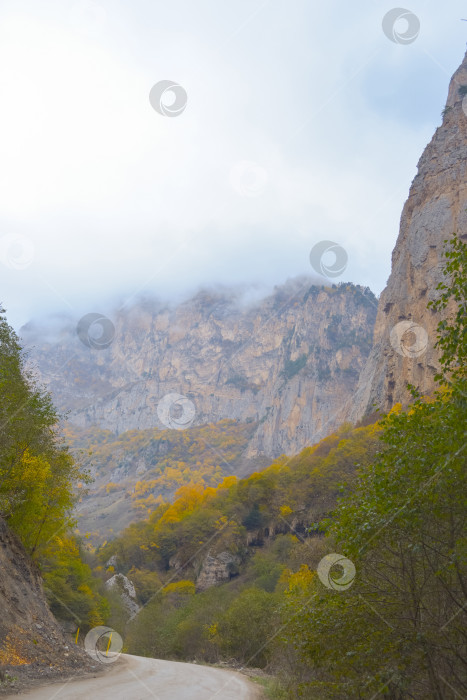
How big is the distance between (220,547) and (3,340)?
5152 cm

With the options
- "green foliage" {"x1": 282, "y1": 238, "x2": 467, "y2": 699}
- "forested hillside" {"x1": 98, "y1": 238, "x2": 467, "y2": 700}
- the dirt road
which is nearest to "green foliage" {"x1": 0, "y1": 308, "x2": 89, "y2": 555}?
the dirt road

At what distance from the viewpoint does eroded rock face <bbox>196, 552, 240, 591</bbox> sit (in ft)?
194

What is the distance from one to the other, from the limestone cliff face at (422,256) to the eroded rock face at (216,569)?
99.3 feet

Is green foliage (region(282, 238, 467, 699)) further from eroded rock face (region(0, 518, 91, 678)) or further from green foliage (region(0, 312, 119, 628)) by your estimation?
green foliage (region(0, 312, 119, 628))

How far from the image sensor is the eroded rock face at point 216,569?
2323 inches

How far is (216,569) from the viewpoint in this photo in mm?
60094

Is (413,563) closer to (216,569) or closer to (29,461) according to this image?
(29,461)

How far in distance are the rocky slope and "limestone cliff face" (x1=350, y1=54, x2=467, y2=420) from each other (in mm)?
50245

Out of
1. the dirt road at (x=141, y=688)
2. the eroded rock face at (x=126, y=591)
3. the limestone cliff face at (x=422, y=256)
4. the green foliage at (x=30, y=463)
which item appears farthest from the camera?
the limestone cliff face at (x=422, y=256)

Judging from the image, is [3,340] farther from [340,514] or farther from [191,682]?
[340,514]

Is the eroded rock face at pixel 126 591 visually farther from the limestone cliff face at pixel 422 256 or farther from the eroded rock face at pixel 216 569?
the limestone cliff face at pixel 422 256

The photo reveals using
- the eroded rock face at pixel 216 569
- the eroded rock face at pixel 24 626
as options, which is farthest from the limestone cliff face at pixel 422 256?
the eroded rock face at pixel 24 626

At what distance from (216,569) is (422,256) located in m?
51.8

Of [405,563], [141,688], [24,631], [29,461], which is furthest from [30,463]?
[405,563]
